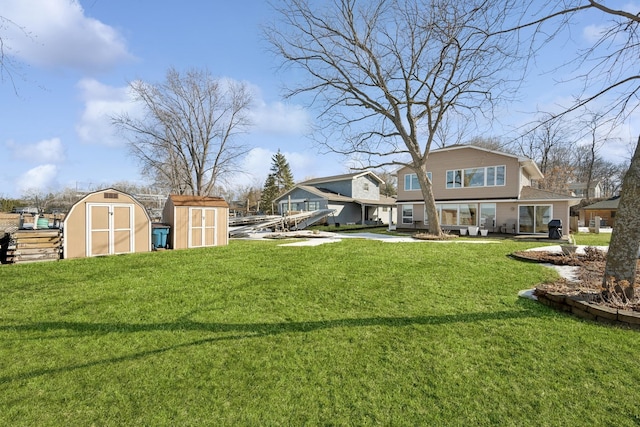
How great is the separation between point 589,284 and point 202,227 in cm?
1291

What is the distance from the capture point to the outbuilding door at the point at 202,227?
1265 cm

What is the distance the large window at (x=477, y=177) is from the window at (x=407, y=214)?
3.30 m

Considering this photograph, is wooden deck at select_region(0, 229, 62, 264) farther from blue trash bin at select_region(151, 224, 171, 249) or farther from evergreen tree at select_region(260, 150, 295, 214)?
evergreen tree at select_region(260, 150, 295, 214)

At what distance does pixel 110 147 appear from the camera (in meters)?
21.2

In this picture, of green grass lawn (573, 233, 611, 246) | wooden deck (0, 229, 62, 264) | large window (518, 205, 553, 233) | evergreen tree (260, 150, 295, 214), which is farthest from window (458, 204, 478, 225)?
evergreen tree (260, 150, 295, 214)

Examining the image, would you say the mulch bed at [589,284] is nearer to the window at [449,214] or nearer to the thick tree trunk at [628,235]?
the thick tree trunk at [628,235]

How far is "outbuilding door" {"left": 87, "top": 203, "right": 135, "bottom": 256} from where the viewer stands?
1009 centimetres

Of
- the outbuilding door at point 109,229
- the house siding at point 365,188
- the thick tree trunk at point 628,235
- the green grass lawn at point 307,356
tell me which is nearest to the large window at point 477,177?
the house siding at point 365,188

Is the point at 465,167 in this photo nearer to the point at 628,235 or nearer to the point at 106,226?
the point at 628,235

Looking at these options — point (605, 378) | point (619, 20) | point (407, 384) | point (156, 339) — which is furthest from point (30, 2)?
point (619, 20)

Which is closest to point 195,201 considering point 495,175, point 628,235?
point 628,235

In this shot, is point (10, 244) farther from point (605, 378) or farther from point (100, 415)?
point (605, 378)

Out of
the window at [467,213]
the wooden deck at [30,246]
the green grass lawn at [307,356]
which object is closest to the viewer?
the green grass lawn at [307,356]

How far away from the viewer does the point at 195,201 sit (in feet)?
41.9
